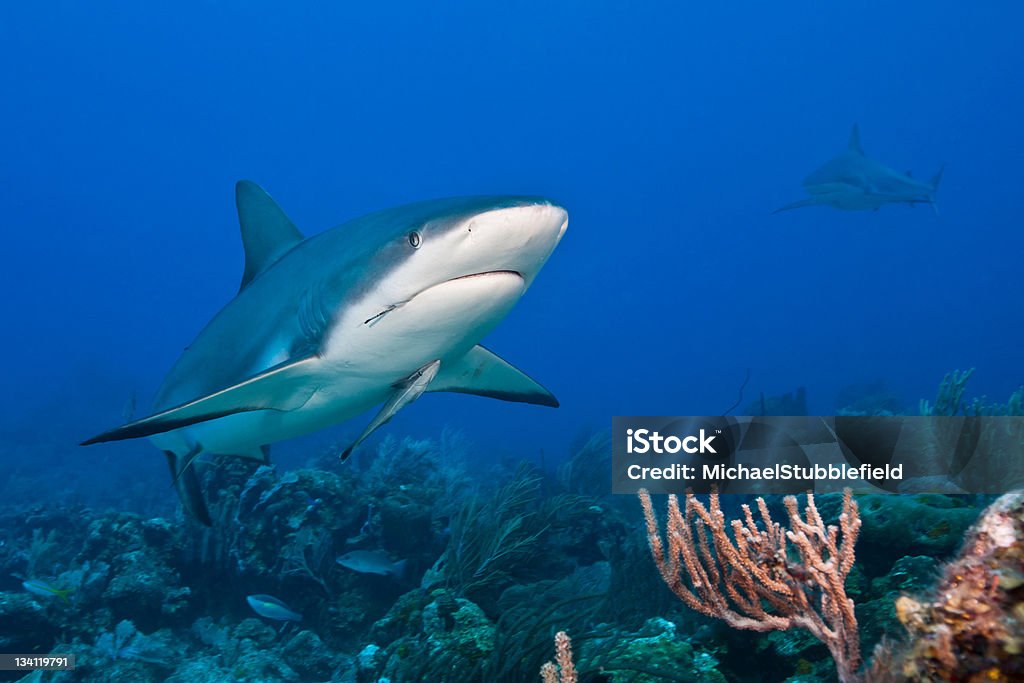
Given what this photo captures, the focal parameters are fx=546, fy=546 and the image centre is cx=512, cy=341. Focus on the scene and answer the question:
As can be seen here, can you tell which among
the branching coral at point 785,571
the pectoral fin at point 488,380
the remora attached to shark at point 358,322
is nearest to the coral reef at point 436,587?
the branching coral at point 785,571

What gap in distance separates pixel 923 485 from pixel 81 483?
2652 cm

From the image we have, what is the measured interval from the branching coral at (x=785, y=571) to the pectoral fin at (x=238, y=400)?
2.12 m

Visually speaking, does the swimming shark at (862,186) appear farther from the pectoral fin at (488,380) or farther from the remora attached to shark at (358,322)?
the remora attached to shark at (358,322)

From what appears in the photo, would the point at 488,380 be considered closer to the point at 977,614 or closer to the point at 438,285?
the point at 438,285

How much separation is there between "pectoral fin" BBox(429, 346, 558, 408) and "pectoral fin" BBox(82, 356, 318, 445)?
103 centimetres

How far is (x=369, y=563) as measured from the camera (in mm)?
6039

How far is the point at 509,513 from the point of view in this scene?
719 centimetres

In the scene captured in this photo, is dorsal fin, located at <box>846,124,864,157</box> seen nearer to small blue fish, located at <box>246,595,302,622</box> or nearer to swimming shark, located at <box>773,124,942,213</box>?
swimming shark, located at <box>773,124,942,213</box>

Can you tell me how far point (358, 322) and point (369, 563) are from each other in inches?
161

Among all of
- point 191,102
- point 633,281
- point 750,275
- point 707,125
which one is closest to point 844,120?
point 707,125

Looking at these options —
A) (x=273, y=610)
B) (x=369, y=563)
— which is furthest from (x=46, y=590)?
(x=369, y=563)

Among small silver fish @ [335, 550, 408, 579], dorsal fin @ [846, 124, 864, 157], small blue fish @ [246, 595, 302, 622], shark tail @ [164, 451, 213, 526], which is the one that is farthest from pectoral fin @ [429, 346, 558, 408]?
dorsal fin @ [846, 124, 864, 157]

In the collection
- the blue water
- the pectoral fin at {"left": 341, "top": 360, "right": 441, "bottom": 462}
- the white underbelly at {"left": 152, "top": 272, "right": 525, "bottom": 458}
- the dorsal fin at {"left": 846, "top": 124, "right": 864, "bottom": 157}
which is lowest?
the pectoral fin at {"left": 341, "top": 360, "right": 441, "bottom": 462}

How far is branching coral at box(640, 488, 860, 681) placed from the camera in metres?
1.97
